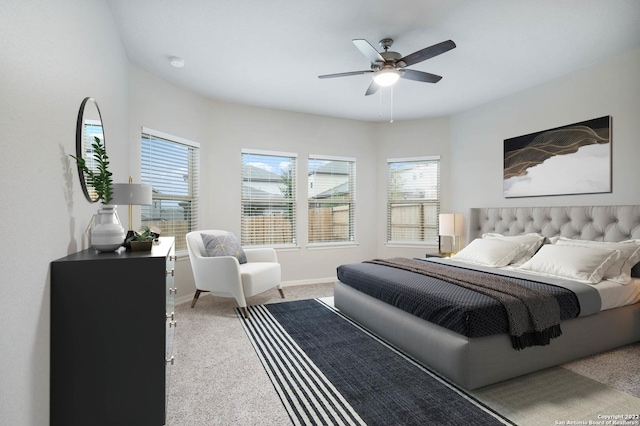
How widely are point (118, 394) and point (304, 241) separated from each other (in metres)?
3.81

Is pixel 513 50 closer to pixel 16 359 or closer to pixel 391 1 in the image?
pixel 391 1

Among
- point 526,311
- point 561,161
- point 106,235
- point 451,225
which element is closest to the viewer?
point 106,235

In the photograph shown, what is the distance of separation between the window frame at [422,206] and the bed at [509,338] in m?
1.48

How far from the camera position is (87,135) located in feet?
6.19

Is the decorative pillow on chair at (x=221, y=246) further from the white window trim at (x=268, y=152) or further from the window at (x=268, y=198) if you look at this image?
the white window trim at (x=268, y=152)

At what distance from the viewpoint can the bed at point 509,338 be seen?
6.72 ft

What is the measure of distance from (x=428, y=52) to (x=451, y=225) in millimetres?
2849

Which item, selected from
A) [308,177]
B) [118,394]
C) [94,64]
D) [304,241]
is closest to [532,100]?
[308,177]

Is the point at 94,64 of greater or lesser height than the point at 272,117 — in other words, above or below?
below

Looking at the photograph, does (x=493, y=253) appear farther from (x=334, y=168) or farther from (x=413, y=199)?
(x=334, y=168)

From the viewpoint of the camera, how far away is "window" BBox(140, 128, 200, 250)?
12.6ft

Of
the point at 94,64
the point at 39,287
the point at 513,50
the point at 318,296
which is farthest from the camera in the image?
the point at 318,296

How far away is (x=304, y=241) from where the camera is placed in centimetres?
523

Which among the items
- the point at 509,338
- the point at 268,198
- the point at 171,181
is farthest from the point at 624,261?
the point at 171,181
